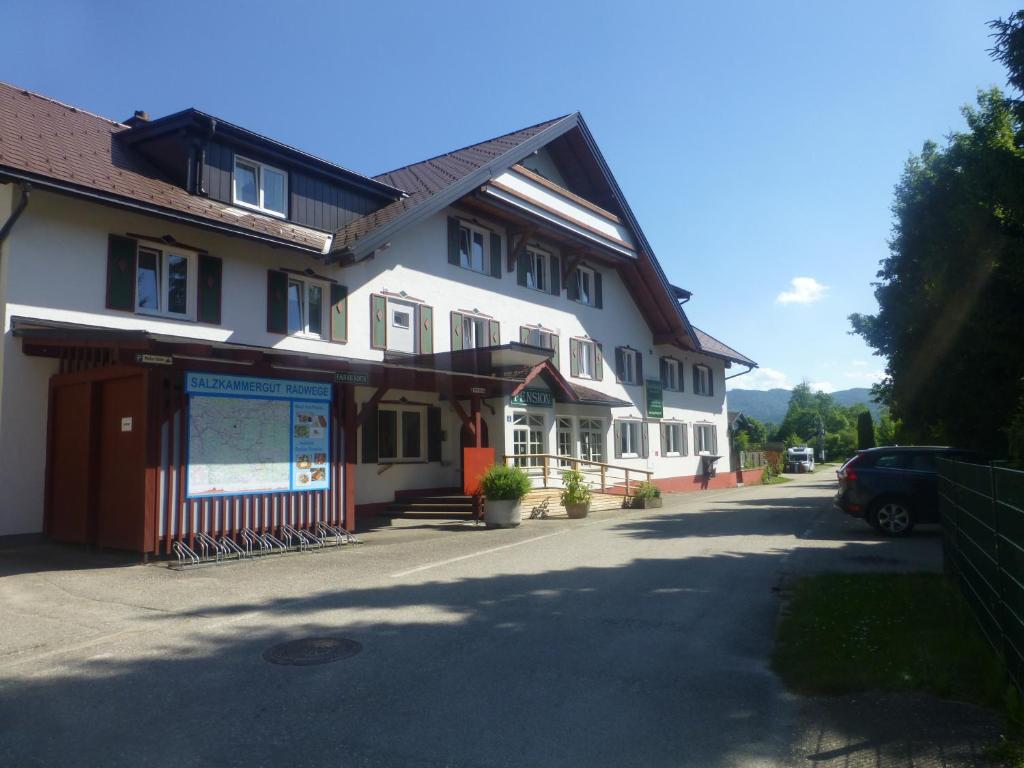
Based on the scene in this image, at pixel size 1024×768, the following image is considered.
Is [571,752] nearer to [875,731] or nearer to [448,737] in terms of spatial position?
[448,737]

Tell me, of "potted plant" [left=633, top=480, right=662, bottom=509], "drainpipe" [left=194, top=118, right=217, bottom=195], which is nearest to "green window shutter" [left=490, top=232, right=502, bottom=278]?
"potted plant" [left=633, top=480, right=662, bottom=509]

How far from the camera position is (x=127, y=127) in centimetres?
1748

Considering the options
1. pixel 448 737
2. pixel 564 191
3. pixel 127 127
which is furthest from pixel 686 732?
pixel 564 191

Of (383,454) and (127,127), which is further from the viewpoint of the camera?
(383,454)

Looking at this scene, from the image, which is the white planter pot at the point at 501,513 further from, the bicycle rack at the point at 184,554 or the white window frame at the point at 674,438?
the white window frame at the point at 674,438

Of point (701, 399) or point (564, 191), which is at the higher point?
point (564, 191)

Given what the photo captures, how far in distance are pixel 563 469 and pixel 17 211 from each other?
15.4 m

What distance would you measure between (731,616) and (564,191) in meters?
19.2

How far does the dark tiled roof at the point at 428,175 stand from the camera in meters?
19.0

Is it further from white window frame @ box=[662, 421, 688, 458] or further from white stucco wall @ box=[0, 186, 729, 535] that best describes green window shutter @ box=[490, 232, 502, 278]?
white window frame @ box=[662, 421, 688, 458]

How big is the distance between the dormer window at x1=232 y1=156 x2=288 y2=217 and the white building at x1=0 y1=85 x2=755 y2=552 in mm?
48

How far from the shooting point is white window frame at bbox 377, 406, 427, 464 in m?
19.8

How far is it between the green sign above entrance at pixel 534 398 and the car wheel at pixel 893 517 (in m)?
10.1

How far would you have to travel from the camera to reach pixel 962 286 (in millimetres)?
14117
